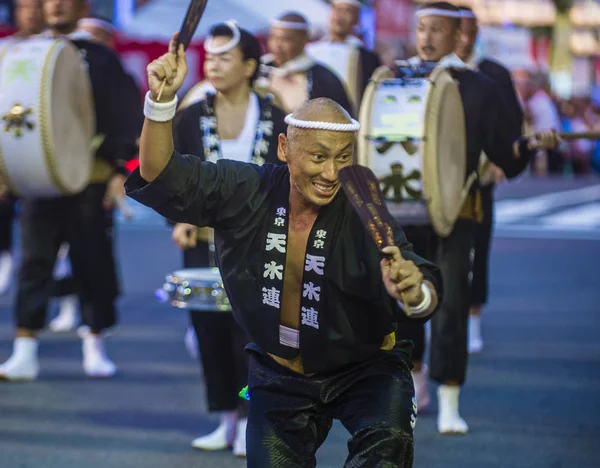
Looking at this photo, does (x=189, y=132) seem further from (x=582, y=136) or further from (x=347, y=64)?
(x=347, y=64)

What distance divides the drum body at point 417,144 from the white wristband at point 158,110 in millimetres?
2521

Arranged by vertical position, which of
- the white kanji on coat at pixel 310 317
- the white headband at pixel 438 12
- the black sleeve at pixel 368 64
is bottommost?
the black sleeve at pixel 368 64

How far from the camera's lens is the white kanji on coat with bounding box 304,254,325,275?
4215 mm

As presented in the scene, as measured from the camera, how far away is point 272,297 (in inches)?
169

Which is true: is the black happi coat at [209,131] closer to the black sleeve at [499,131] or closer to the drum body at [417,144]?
the drum body at [417,144]

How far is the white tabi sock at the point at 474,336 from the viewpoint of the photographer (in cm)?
889

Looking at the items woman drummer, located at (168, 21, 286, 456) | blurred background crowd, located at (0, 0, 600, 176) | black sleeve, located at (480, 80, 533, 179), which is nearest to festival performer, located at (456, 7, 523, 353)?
blurred background crowd, located at (0, 0, 600, 176)

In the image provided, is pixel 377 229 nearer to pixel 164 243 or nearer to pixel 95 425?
pixel 95 425

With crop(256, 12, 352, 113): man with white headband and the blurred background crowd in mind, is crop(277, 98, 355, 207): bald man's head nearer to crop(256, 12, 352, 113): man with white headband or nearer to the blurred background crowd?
the blurred background crowd

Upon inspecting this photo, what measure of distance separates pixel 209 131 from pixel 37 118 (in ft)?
5.35

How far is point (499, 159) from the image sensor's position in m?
6.76

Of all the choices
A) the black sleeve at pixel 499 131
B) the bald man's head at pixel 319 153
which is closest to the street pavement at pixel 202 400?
the black sleeve at pixel 499 131

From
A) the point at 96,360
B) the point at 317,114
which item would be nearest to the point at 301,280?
the point at 317,114

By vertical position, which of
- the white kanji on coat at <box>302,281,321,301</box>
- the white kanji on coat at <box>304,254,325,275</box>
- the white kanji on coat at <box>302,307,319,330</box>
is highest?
the white kanji on coat at <box>304,254,325,275</box>
